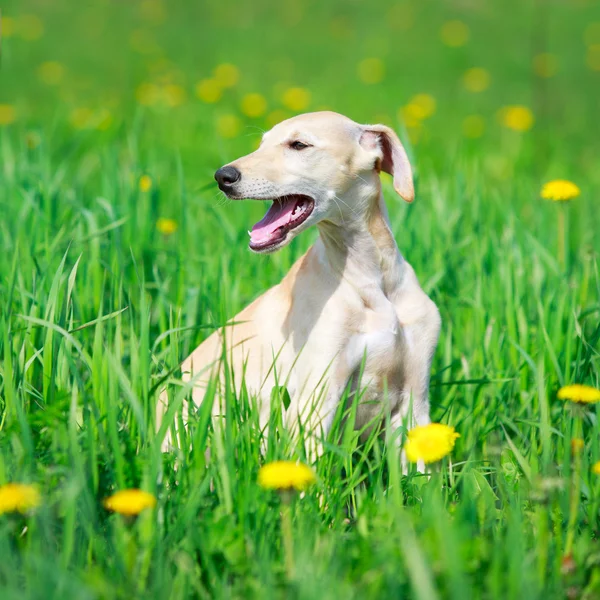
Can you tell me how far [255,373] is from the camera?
298 centimetres

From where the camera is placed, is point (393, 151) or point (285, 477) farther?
point (393, 151)

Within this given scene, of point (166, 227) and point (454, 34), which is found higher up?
point (454, 34)

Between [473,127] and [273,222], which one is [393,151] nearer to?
[273,222]

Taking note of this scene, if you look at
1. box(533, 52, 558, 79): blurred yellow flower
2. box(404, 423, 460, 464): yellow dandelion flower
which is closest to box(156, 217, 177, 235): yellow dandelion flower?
box(404, 423, 460, 464): yellow dandelion flower

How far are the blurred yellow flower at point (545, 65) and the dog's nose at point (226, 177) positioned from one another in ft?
23.5

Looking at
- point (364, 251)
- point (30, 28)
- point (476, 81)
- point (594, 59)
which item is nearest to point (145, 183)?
point (364, 251)

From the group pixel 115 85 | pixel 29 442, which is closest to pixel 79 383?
pixel 29 442

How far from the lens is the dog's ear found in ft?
9.51

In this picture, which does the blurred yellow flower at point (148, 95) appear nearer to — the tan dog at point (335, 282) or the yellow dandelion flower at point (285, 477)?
the tan dog at point (335, 282)

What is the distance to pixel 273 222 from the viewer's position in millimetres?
2836

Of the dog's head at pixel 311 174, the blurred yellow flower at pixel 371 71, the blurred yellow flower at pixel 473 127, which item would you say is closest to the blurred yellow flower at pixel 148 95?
the blurred yellow flower at pixel 371 71

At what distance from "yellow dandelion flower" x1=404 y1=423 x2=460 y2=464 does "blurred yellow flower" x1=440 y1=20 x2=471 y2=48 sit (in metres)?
9.90

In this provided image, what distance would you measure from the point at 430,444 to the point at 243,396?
0.65 meters

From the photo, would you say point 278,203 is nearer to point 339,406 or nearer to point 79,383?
point 339,406
